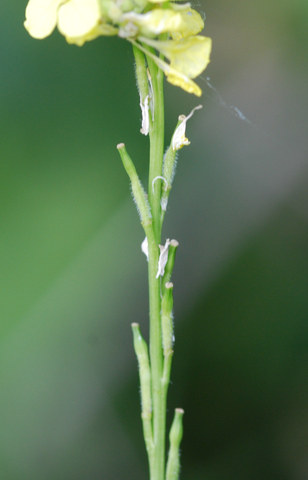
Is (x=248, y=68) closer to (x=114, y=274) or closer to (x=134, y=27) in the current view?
(x=114, y=274)

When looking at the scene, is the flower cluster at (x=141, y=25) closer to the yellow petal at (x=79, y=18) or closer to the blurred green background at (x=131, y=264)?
the yellow petal at (x=79, y=18)

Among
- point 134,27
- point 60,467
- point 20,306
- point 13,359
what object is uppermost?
point 134,27

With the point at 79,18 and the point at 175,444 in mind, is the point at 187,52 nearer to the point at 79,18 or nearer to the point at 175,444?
the point at 79,18

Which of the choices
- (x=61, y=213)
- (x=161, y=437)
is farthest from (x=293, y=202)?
(x=161, y=437)

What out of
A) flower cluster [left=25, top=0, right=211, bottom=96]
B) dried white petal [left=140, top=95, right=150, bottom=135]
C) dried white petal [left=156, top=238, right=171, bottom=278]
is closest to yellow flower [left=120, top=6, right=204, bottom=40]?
flower cluster [left=25, top=0, right=211, bottom=96]

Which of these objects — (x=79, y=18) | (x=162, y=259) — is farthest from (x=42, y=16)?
(x=162, y=259)

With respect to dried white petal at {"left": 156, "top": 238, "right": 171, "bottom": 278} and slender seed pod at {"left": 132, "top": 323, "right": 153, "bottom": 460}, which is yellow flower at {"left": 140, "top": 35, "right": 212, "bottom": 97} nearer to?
dried white petal at {"left": 156, "top": 238, "right": 171, "bottom": 278}
